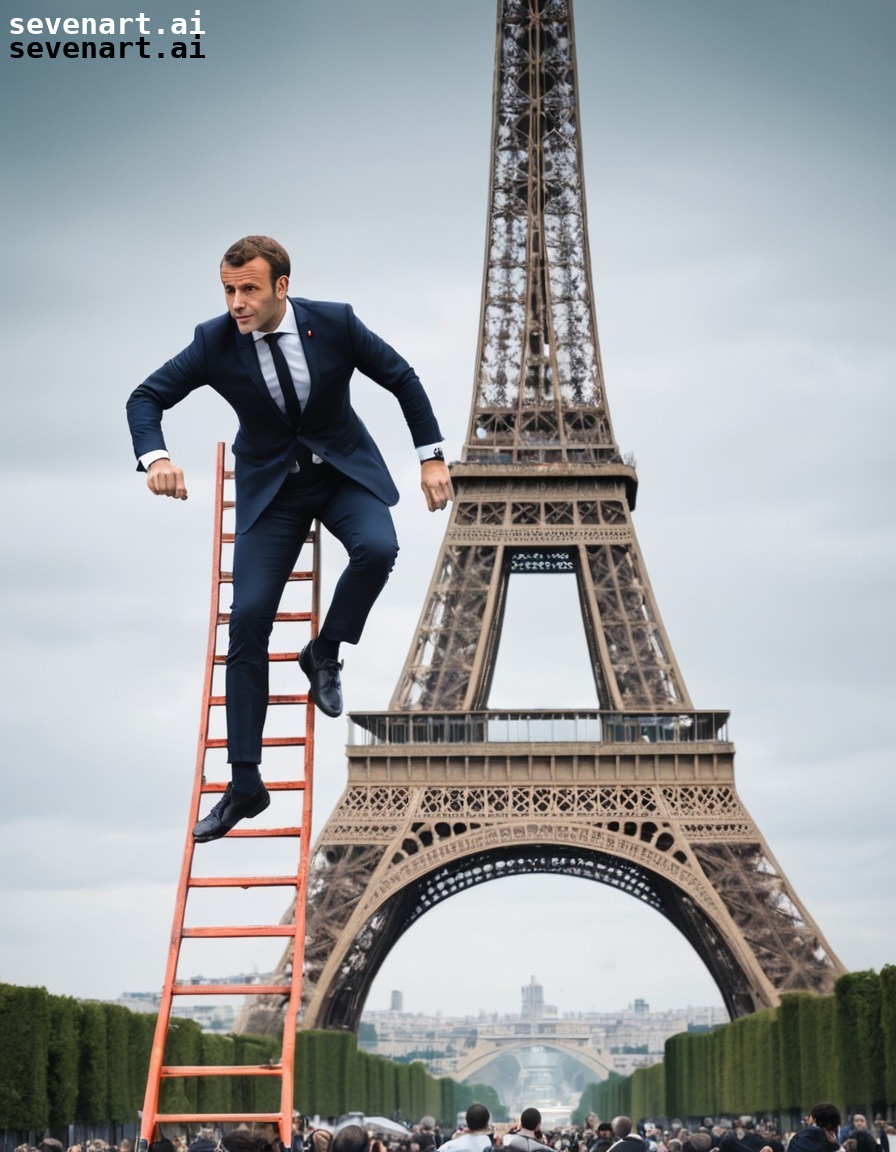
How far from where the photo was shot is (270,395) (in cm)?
723

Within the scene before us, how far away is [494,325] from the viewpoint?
53.0 meters

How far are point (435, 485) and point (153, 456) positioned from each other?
1.11 meters

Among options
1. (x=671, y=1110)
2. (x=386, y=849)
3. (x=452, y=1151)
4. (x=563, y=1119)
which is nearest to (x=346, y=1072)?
(x=386, y=849)

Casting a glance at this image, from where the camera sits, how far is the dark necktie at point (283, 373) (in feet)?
23.6

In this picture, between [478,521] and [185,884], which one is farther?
[478,521]

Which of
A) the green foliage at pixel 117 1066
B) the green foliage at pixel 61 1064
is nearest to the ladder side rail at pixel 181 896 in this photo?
the green foliage at pixel 61 1064

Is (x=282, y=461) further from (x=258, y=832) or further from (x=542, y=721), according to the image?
(x=542, y=721)

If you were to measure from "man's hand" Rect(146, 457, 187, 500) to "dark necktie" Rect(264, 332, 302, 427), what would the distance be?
20.8 inches

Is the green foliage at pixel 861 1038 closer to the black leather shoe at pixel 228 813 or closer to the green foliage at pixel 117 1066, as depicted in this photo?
the green foliage at pixel 117 1066

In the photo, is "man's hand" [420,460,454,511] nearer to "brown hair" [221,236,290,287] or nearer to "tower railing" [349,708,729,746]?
"brown hair" [221,236,290,287]

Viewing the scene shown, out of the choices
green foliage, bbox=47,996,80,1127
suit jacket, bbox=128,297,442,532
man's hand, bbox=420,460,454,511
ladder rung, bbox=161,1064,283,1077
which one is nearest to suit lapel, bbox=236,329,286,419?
suit jacket, bbox=128,297,442,532

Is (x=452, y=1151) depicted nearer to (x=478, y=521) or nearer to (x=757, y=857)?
(x=757, y=857)

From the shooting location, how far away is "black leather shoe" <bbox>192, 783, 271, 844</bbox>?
7.43m

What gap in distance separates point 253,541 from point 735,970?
44.3 meters
